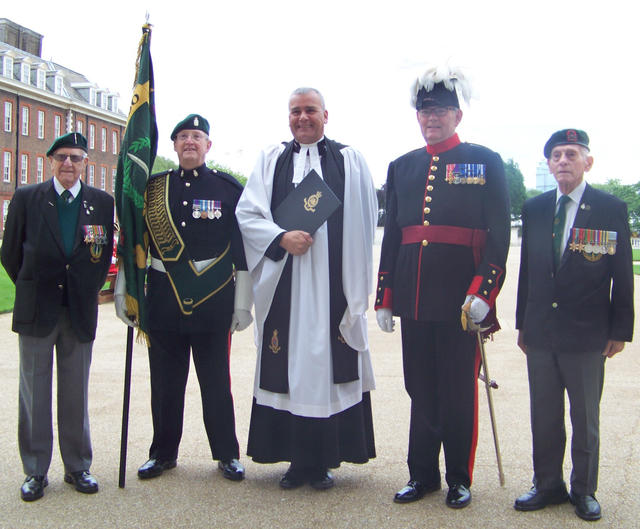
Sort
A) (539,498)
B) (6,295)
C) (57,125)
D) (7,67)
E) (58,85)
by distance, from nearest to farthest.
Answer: (539,498)
(6,295)
(7,67)
(58,85)
(57,125)

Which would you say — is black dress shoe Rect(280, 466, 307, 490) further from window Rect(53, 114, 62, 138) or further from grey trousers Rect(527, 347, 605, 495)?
window Rect(53, 114, 62, 138)

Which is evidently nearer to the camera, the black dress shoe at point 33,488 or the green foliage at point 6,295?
the black dress shoe at point 33,488

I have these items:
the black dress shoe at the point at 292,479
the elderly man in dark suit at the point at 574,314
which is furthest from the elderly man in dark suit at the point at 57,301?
the elderly man in dark suit at the point at 574,314

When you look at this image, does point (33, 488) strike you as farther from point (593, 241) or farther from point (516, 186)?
point (516, 186)

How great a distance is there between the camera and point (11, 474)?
13.5 feet

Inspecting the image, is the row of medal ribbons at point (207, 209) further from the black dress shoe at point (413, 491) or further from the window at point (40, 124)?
the window at point (40, 124)

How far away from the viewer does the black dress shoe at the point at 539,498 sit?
11.8 ft

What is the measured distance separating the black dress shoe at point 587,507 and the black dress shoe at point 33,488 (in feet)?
9.50

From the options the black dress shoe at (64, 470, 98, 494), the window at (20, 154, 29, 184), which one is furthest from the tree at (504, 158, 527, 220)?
the black dress shoe at (64, 470, 98, 494)

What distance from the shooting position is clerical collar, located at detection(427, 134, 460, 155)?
12.5 ft

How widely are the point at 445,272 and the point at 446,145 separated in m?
0.72

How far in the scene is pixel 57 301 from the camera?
390 cm

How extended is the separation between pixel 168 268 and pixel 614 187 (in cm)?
7985

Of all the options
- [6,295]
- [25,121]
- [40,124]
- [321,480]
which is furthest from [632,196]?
[321,480]
